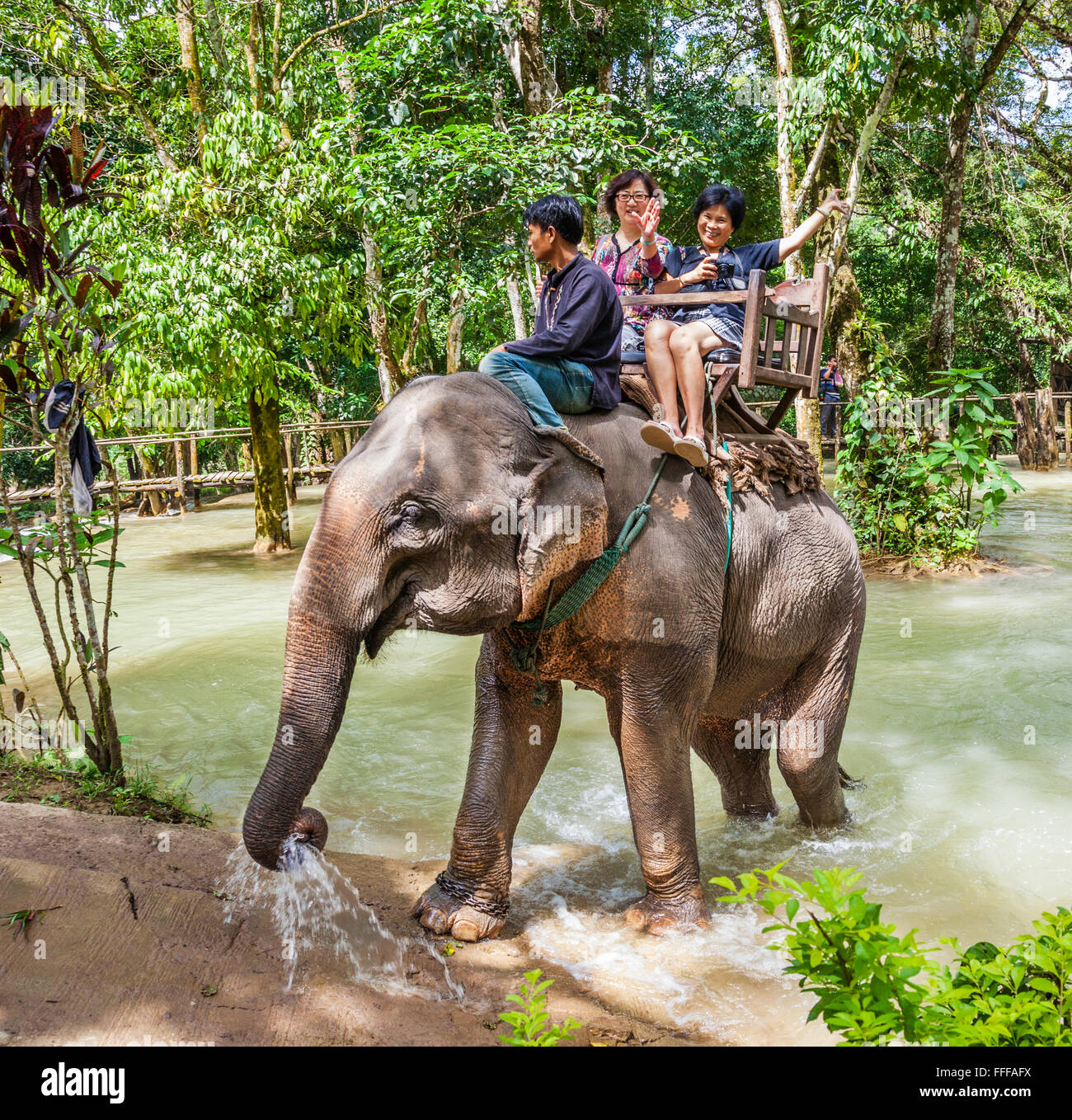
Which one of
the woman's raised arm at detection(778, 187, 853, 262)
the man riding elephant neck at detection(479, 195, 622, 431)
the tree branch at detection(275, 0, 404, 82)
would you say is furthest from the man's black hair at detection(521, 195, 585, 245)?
the tree branch at detection(275, 0, 404, 82)

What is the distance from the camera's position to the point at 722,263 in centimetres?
398

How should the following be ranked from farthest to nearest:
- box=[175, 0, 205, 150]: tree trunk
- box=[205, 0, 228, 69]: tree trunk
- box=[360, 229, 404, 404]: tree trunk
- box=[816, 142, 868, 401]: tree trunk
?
box=[360, 229, 404, 404]: tree trunk < box=[175, 0, 205, 150]: tree trunk < box=[205, 0, 228, 69]: tree trunk < box=[816, 142, 868, 401]: tree trunk

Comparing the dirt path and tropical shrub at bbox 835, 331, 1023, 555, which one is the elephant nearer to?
the dirt path

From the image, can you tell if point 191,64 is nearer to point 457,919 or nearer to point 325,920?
point 325,920

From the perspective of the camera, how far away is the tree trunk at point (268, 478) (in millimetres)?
12109

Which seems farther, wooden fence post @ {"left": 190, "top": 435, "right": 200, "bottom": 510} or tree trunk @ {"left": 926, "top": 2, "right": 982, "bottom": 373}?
wooden fence post @ {"left": 190, "top": 435, "right": 200, "bottom": 510}

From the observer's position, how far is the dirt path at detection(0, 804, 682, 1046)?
9.05 ft

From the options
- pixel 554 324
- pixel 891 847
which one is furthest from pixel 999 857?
pixel 554 324

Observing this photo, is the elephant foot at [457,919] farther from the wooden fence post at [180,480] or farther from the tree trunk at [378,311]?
the wooden fence post at [180,480]

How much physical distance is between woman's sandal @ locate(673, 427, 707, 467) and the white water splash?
5.29 ft

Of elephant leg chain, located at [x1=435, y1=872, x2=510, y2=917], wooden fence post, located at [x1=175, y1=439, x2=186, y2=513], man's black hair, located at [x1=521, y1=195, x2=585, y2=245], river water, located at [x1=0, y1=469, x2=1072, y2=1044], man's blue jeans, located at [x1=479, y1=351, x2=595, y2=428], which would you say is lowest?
river water, located at [x1=0, y1=469, x2=1072, y2=1044]

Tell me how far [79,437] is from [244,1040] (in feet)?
8.71
